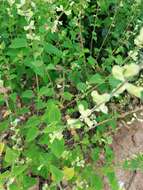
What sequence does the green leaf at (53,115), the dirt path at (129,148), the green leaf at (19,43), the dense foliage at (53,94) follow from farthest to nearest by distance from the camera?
the dirt path at (129,148) → the green leaf at (19,43) → the dense foliage at (53,94) → the green leaf at (53,115)

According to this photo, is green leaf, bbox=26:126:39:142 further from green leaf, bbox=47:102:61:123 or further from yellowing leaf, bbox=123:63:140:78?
yellowing leaf, bbox=123:63:140:78

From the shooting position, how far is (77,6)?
7.21 feet

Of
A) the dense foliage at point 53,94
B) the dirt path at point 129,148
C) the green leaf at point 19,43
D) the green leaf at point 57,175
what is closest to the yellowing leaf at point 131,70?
the dense foliage at point 53,94

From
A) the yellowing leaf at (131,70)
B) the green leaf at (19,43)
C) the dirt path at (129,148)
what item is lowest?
the dirt path at (129,148)

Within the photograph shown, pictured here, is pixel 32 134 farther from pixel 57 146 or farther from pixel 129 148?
pixel 129 148

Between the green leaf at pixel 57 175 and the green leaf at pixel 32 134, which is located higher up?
the green leaf at pixel 32 134

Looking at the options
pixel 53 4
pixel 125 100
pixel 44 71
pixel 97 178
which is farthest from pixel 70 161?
pixel 53 4

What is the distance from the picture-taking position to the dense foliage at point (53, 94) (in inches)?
67.6

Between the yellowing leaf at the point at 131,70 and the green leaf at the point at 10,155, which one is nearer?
the yellowing leaf at the point at 131,70

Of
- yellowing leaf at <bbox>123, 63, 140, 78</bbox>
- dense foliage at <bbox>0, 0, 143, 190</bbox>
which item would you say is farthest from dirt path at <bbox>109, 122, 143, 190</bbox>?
yellowing leaf at <bbox>123, 63, 140, 78</bbox>

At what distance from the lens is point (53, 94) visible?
1.92 metres

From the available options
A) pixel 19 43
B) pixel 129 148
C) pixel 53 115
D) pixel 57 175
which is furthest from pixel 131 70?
pixel 129 148

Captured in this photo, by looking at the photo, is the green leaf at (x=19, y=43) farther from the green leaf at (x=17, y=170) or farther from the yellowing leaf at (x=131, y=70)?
the yellowing leaf at (x=131, y=70)

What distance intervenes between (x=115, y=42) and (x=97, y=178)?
0.93m
